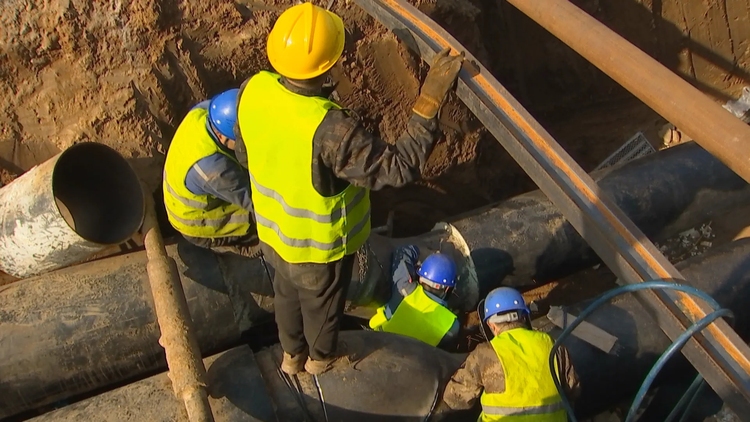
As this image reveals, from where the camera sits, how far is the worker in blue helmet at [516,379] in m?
3.38

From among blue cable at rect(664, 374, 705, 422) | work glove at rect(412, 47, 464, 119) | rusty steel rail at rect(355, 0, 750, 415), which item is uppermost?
work glove at rect(412, 47, 464, 119)

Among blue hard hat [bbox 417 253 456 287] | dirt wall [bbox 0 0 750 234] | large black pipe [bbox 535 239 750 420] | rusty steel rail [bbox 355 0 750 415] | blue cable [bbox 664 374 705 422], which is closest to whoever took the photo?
rusty steel rail [bbox 355 0 750 415]

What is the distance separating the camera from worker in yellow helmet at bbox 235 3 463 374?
2.64 m

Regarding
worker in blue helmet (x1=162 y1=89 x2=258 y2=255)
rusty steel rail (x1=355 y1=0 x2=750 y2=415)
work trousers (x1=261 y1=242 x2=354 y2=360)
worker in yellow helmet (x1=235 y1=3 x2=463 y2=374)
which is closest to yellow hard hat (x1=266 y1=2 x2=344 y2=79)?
worker in yellow helmet (x1=235 y1=3 x2=463 y2=374)

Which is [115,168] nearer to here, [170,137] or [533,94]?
[170,137]

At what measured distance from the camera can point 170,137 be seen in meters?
4.68

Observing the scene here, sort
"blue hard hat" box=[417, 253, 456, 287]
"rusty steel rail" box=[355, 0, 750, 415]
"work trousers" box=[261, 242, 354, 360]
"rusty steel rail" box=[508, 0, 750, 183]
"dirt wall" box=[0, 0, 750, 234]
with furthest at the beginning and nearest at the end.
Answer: "blue hard hat" box=[417, 253, 456, 287] → "dirt wall" box=[0, 0, 750, 234] → "work trousers" box=[261, 242, 354, 360] → "rusty steel rail" box=[355, 0, 750, 415] → "rusty steel rail" box=[508, 0, 750, 183]

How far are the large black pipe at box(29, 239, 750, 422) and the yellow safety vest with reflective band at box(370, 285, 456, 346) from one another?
0.46 meters

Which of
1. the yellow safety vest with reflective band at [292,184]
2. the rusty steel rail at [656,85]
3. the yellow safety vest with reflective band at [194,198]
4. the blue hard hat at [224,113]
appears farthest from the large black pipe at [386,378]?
the rusty steel rail at [656,85]

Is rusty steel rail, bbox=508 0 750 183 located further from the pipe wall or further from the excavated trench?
the pipe wall

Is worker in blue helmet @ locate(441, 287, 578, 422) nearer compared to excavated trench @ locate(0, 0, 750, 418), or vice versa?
worker in blue helmet @ locate(441, 287, 578, 422)

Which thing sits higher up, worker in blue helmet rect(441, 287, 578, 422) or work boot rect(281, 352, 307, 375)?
worker in blue helmet rect(441, 287, 578, 422)

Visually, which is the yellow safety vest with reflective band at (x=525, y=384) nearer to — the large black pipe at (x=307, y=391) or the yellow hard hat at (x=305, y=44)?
the large black pipe at (x=307, y=391)

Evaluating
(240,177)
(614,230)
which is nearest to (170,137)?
(240,177)
